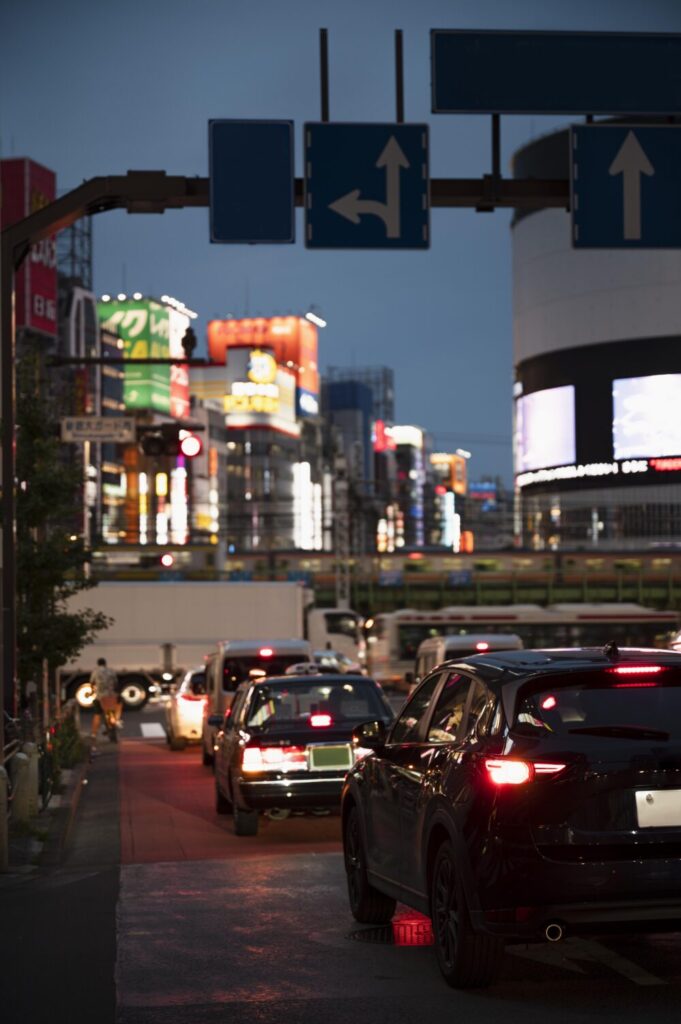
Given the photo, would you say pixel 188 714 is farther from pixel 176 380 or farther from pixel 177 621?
pixel 176 380

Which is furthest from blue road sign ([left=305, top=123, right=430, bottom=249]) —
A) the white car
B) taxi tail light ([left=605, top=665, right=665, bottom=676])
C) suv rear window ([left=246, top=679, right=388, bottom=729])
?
the white car

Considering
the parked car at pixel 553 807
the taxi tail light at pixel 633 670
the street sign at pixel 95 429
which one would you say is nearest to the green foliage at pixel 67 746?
the street sign at pixel 95 429

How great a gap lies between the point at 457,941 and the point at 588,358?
88.9 metres

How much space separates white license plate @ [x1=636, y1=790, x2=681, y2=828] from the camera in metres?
7.69

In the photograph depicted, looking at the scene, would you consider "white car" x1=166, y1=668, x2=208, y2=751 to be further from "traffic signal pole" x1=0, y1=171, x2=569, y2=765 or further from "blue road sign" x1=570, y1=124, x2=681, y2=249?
"blue road sign" x1=570, y1=124, x2=681, y2=249

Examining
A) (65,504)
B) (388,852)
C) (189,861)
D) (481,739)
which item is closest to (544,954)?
(388,852)

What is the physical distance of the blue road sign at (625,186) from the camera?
1675 centimetres

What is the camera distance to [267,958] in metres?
9.22

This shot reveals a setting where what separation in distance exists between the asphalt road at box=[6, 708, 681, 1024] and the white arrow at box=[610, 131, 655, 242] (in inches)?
266

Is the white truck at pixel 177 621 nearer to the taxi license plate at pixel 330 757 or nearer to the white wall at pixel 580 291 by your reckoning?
the taxi license plate at pixel 330 757

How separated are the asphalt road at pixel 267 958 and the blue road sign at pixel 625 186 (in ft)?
21.8

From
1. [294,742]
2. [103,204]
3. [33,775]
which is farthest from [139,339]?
[294,742]

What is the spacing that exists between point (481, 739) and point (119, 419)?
22.2 meters

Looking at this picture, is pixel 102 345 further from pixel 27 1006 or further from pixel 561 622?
pixel 27 1006
